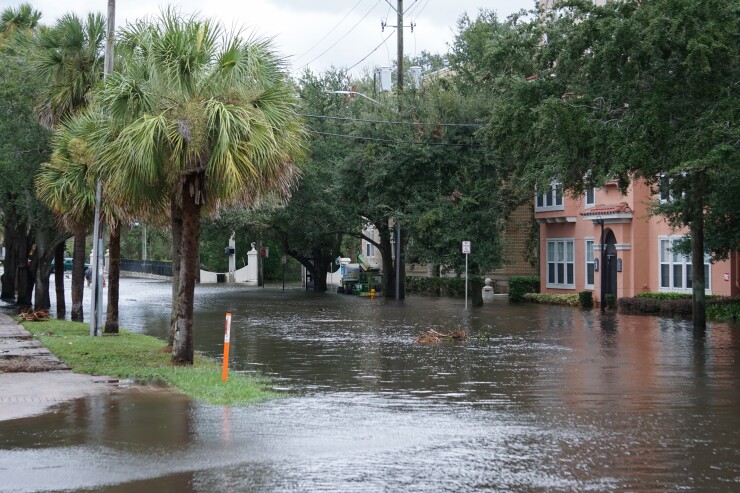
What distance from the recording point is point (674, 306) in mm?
33125

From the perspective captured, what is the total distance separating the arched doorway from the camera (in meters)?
39.2

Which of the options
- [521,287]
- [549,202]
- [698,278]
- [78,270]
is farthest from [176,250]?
[521,287]

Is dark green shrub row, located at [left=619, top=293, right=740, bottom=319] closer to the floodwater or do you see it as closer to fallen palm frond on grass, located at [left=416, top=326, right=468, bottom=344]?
the floodwater

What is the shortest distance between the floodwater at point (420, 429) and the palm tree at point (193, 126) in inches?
134

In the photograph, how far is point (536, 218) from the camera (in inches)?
1805

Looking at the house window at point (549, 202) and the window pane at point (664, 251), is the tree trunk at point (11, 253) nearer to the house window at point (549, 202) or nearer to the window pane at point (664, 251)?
the house window at point (549, 202)

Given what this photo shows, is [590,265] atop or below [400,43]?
below

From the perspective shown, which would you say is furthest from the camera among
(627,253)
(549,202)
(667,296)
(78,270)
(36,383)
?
(549,202)

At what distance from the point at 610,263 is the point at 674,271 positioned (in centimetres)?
340

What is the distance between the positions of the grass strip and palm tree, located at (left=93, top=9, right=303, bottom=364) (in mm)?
924

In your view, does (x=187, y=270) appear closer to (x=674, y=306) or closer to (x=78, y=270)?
(x=78, y=270)

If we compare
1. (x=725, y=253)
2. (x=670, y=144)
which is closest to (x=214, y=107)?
(x=670, y=144)

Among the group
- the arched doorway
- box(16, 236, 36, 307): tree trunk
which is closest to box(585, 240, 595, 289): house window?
the arched doorway

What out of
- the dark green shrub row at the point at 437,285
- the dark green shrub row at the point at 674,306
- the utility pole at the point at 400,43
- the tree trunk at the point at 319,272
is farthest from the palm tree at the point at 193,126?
the tree trunk at the point at 319,272
